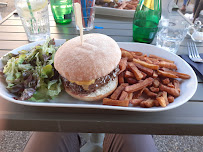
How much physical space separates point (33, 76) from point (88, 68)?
18.3 inches

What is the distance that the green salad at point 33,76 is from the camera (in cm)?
126

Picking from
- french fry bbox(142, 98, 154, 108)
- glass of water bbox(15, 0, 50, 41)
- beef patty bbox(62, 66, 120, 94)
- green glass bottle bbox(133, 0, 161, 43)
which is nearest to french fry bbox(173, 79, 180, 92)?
french fry bbox(142, 98, 154, 108)

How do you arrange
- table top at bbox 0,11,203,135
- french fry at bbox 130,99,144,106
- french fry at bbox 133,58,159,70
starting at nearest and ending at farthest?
table top at bbox 0,11,203,135 → french fry at bbox 130,99,144,106 → french fry at bbox 133,58,159,70

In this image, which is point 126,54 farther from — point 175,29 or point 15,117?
point 15,117

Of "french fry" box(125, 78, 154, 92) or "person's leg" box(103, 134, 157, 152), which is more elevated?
"french fry" box(125, 78, 154, 92)

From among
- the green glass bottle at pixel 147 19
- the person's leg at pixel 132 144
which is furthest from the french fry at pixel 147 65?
the person's leg at pixel 132 144

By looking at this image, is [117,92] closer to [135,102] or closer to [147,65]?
[135,102]

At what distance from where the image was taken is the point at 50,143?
60.1 inches

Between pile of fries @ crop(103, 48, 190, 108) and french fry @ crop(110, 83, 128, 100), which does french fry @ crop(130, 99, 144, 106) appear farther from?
french fry @ crop(110, 83, 128, 100)

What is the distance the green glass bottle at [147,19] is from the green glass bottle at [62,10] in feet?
3.32

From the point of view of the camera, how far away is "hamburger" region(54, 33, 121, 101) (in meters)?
1.22

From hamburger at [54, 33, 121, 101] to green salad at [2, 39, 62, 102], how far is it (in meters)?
0.11

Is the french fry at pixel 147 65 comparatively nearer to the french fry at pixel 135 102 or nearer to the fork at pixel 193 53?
the french fry at pixel 135 102

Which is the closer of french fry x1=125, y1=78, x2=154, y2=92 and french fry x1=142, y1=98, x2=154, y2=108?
french fry x1=142, y1=98, x2=154, y2=108
